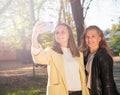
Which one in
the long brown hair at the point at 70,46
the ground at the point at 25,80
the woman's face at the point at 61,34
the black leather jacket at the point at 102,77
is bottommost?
the ground at the point at 25,80

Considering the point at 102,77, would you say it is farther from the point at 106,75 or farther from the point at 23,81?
the point at 23,81

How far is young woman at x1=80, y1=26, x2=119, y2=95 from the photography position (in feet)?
14.5

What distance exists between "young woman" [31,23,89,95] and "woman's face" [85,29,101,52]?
0.70 feet

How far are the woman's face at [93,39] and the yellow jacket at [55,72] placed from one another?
1.07 feet

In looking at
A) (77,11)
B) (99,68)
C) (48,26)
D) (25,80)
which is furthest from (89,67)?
(25,80)

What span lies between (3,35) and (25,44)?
2.93 m

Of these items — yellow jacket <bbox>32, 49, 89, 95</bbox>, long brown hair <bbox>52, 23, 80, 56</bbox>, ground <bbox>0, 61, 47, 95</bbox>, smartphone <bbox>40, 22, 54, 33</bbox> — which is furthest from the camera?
ground <bbox>0, 61, 47, 95</bbox>

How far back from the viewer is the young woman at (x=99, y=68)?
441 cm

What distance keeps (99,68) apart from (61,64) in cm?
48

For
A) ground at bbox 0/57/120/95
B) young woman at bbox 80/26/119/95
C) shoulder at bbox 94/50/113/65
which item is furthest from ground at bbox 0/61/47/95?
shoulder at bbox 94/50/113/65

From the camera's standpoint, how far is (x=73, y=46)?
4.70 metres

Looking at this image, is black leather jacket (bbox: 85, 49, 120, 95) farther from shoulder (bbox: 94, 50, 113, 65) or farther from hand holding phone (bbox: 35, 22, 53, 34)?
hand holding phone (bbox: 35, 22, 53, 34)

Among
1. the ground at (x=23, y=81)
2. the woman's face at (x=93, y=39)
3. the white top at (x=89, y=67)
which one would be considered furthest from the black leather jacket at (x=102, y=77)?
the ground at (x=23, y=81)

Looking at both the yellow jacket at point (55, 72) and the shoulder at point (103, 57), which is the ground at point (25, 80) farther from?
→ the shoulder at point (103, 57)
